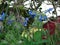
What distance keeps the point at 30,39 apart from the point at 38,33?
0.06 meters

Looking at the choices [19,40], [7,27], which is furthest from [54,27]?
[7,27]

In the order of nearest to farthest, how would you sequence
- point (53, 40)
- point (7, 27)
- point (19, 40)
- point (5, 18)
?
point (53, 40)
point (19, 40)
point (7, 27)
point (5, 18)

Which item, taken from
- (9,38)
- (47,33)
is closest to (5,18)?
(9,38)

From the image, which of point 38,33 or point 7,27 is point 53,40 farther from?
point 7,27

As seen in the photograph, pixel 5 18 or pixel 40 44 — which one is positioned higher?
pixel 5 18

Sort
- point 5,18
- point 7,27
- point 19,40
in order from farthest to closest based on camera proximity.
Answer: point 5,18 → point 7,27 → point 19,40

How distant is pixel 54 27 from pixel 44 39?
8 cm

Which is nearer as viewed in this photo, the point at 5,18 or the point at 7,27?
the point at 7,27

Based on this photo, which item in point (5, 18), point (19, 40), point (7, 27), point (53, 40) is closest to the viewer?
point (53, 40)

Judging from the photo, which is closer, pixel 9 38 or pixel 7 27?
pixel 9 38

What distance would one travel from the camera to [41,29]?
4.35 ft

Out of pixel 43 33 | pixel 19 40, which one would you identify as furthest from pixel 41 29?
pixel 19 40

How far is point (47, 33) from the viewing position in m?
1.28

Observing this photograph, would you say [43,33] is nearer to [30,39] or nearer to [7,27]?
[30,39]
